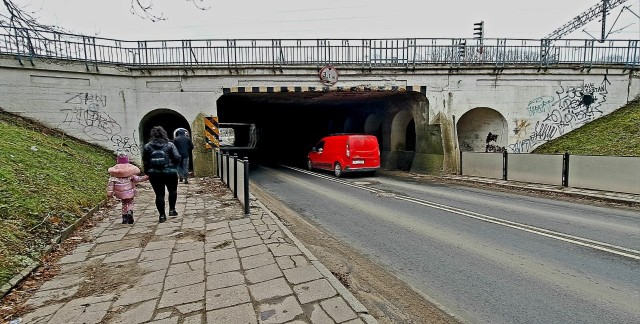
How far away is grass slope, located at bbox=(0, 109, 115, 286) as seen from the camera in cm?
401

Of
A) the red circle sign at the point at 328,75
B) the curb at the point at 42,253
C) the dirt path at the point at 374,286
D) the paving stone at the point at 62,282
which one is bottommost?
the dirt path at the point at 374,286

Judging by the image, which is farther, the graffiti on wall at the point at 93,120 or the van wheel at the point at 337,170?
the van wheel at the point at 337,170

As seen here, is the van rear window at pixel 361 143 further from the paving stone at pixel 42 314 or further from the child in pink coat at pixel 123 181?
the paving stone at pixel 42 314

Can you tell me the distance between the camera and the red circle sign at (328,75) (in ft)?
43.3

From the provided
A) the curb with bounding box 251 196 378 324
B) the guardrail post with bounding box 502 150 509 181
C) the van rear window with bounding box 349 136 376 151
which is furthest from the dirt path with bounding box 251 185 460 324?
the guardrail post with bounding box 502 150 509 181

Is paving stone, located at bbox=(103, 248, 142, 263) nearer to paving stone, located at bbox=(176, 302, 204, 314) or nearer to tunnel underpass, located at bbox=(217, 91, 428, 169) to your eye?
paving stone, located at bbox=(176, 302, 204, 314)

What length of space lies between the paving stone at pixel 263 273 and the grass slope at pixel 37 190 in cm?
249

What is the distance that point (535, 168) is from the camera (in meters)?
10.6

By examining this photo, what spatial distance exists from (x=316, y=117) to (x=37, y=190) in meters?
20.2

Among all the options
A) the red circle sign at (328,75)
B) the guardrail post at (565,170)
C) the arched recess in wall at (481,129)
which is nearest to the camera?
the guardrail post at (565,170)

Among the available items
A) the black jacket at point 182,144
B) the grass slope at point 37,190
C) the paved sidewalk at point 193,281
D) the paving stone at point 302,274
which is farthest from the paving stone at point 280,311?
the black jacket at point 182,144

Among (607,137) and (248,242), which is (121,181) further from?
(607,137)

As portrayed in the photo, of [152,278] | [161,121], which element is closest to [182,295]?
[152,278]

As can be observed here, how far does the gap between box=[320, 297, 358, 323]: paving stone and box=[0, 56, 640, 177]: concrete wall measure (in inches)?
444
